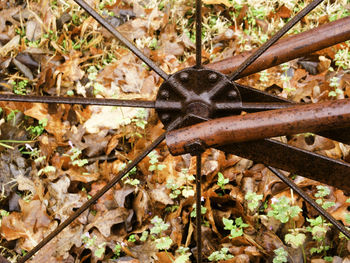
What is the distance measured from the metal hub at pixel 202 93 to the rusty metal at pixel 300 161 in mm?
313

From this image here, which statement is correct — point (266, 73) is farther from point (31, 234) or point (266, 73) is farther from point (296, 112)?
point (31, 234)

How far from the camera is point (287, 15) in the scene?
2.93 metres

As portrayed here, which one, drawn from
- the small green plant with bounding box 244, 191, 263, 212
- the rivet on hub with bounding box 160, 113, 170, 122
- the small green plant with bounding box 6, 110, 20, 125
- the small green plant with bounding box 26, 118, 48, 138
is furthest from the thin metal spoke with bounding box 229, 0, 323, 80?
the small green plant with bounding box 6, 110, 20, 125

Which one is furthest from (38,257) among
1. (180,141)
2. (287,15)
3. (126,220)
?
(287,15)

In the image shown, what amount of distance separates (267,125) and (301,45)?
0.61 metres

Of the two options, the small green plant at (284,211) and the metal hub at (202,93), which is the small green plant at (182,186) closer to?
the small green plant at (284,211)

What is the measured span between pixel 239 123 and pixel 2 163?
174 cm

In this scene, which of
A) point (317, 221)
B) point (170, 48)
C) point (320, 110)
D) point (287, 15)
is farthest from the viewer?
point (287, 15)

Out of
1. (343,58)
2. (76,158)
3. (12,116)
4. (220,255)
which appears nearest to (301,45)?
(220,255)

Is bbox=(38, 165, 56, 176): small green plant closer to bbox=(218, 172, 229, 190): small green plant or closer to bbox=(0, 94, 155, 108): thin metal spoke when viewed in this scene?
bbox=(0, 94, 155, 108): thin metal spoke

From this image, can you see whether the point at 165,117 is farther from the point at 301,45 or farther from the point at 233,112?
the point at 301,45

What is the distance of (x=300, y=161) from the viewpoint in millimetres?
1131

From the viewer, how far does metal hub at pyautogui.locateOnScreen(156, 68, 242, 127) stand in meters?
1.43

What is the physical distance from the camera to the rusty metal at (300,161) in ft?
3.63
